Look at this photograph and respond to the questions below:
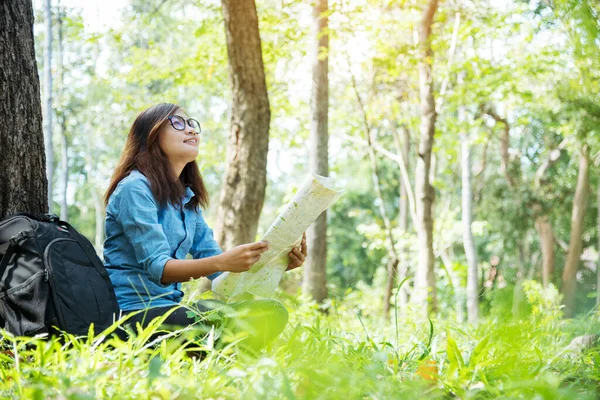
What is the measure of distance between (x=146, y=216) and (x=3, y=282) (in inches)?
21.8

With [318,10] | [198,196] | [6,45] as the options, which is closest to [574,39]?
[198,196]

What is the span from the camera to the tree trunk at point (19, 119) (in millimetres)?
2713

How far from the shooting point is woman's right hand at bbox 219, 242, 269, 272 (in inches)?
93.5

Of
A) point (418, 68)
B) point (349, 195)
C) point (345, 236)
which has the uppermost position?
point (418, 68)

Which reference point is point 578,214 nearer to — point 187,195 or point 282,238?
point 187,195

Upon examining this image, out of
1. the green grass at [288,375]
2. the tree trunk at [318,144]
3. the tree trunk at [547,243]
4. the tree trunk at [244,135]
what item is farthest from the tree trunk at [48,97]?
the tree trunk at [547,243]

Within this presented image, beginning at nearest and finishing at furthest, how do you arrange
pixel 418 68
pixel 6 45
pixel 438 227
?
pixel 6 45 → pixel 418 68 → pixel 438 227

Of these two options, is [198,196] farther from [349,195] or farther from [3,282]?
[349,195]

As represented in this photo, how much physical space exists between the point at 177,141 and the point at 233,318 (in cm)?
97

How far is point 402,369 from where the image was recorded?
2055 mm

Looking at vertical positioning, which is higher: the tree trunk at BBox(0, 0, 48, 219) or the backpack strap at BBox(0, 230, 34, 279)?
the tree trunk at BBox(0, 0, 48, 219)

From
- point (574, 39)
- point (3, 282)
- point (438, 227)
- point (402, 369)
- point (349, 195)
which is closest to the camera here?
point (574, 39)

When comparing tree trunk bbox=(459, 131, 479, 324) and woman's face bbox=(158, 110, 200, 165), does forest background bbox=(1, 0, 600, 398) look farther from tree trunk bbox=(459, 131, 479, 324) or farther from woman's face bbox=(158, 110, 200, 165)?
woman's face bbox=(158, 110, 200, 165)

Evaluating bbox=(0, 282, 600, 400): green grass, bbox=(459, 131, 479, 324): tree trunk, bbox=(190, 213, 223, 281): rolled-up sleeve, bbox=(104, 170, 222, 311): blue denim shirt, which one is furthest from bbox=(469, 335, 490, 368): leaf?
bbox=(459, 131, 479, 324): tree trunk
